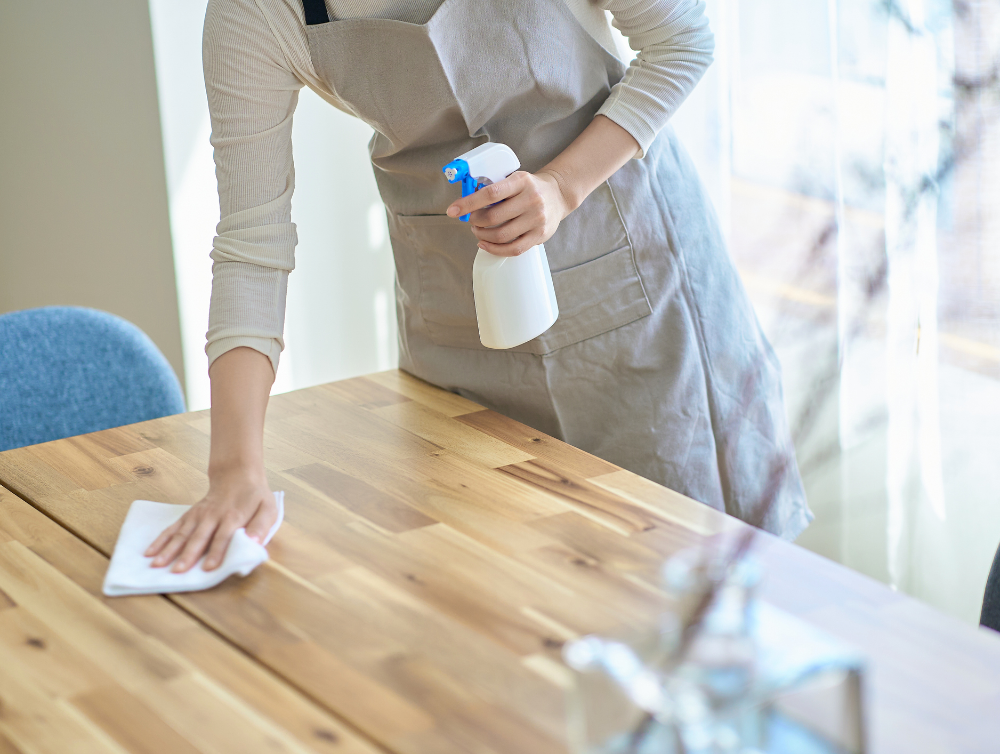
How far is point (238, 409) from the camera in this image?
3.31ft

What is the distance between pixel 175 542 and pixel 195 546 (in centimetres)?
2

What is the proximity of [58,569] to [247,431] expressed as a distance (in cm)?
21

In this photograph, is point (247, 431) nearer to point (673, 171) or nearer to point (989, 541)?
point (673, 171)

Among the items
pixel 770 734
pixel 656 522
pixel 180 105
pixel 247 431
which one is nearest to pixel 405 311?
pixel 247 431

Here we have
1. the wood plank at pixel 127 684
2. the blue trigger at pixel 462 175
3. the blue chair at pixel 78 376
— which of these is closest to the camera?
the wood plank at pixel 127 684

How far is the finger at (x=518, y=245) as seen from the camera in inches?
39.4

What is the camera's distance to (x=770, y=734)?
1.68ft

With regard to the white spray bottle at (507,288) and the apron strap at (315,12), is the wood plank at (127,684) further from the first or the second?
the apron strap at (315,12)

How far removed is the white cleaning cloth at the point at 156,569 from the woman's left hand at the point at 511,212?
358 mm

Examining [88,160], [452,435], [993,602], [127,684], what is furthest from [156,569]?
[88,160]

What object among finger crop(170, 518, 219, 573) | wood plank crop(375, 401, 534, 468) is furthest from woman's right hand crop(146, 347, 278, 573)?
wood plank crop(375, 401, 534, 468)

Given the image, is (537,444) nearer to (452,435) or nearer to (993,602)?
(452,435)

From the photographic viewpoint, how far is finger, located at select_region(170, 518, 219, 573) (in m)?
0.86

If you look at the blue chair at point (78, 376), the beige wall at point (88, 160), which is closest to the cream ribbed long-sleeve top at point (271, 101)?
the blue chair at point (78, 376)
